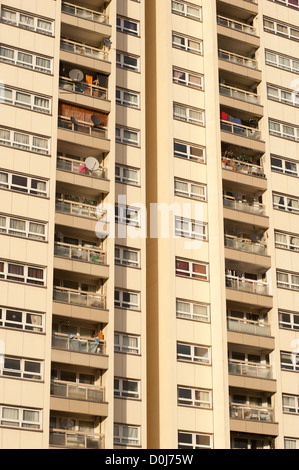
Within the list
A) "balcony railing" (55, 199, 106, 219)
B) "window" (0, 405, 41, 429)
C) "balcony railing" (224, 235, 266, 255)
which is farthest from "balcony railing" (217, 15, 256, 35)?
"window" (0, 405, 41, 429)

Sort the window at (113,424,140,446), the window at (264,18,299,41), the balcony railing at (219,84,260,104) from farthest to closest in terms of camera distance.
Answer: the window at (264,18,299,41) → the balcony railing at (219,84,260,104) → the window at (113,424,140,446)

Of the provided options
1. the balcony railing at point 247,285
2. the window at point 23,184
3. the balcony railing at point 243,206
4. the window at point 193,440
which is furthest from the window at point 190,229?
the window at point 193,440

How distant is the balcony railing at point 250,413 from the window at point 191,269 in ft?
23.1

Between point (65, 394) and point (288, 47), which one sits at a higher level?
point (288, 47)

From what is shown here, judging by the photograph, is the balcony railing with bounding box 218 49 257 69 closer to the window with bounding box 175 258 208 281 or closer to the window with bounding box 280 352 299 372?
Result: the window with bounding box 175 258 208 281

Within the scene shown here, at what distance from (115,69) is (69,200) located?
8.03 m

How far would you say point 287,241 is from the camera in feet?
177

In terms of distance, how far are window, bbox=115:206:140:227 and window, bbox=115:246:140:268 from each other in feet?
4.61

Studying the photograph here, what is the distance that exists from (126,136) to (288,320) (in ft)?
43.6

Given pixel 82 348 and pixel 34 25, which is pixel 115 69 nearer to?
pixel 34 25

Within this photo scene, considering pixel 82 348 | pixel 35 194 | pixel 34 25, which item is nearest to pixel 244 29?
pixel 34 25

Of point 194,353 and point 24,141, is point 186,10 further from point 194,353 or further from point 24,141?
point 194,353

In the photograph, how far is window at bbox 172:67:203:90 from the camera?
54.8 metres

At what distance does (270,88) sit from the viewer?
187 ft
